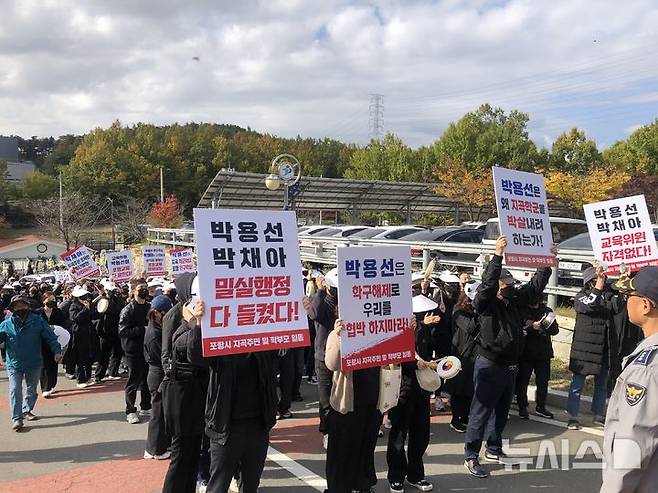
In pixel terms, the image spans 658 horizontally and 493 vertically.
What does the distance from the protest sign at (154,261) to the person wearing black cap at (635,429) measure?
457 inches

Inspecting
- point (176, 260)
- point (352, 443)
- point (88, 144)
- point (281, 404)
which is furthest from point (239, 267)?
point (88, 144)

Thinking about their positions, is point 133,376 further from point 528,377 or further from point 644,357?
point 644,357

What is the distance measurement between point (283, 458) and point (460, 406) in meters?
2.15

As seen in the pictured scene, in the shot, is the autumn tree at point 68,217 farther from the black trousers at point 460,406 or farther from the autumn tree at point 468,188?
the black trousers at point 460,406

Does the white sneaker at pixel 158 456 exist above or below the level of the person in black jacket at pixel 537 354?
below

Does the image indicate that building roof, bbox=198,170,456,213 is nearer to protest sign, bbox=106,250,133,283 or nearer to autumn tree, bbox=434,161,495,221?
autumn tree, bbox=434,161,495,221

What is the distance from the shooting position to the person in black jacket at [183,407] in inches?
161

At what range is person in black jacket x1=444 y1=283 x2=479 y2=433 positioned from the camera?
19.1 ft

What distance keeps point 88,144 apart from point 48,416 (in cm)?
6452

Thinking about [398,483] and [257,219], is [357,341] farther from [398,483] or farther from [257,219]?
[398,483]

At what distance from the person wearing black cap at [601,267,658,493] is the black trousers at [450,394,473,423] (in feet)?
13.5

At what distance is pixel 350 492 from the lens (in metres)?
4.30

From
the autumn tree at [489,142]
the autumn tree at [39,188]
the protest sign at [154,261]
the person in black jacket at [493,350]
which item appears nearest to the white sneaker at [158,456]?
the person in black jacket at [493,350]

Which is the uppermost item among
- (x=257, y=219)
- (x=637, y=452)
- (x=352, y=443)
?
(x=257, y=219)
